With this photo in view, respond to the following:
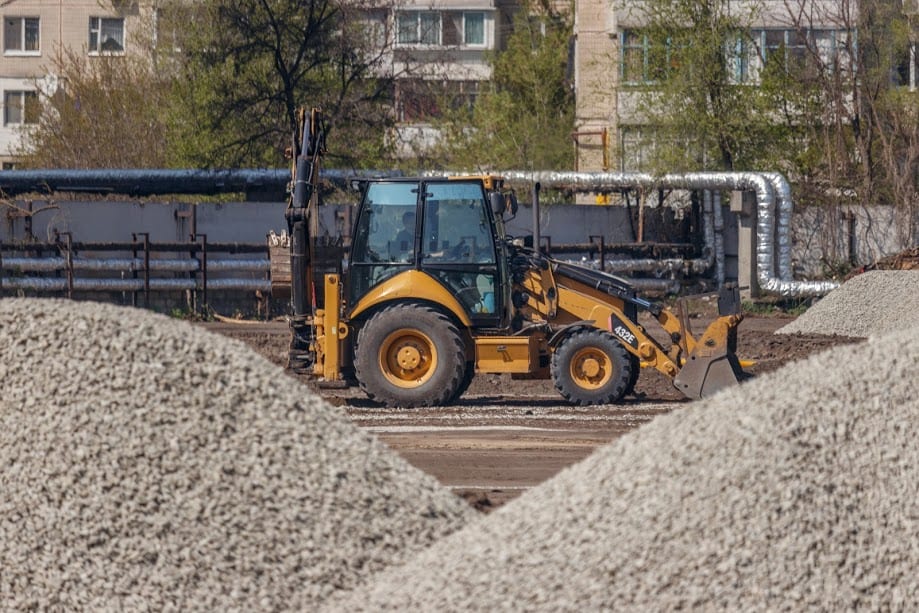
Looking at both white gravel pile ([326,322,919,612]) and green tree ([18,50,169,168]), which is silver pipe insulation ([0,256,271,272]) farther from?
white gravel pile ([326,322,919,612])

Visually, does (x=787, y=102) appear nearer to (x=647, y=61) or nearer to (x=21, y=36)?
(x=647, y=61)

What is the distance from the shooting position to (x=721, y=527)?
6.28m

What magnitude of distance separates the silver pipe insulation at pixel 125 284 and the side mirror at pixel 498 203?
12.7 metres

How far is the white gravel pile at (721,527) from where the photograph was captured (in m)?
6.13

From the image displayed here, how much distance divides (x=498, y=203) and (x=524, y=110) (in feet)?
99.9

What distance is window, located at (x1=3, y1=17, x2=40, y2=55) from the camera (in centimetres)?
5681

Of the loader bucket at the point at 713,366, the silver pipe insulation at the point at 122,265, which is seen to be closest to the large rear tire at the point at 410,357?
the loader bucket at the point at 713,366

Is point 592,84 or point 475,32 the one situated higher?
point 475,32

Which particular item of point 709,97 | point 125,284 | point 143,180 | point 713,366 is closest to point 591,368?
point 713,366

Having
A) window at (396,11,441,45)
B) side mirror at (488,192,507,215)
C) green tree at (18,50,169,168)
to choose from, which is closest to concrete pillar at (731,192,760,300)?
side mirror at (488,192,507,215)

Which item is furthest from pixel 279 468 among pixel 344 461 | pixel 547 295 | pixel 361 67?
pixel 361 67

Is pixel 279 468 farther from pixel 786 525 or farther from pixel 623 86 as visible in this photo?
pixel 623 86

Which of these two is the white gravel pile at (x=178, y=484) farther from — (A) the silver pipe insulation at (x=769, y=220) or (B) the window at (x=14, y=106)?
(B) the window at (x=14, y=106)

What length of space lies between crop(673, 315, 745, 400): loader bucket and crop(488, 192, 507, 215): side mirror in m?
2.51
